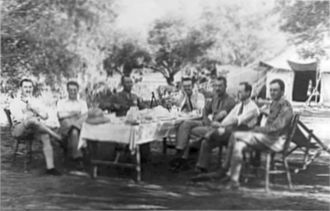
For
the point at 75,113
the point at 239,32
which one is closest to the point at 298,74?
the point at 239,32

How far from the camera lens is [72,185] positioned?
8.57ft

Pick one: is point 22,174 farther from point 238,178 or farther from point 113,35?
point 238,178

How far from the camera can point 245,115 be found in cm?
247

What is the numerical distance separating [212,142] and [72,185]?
0.82 m

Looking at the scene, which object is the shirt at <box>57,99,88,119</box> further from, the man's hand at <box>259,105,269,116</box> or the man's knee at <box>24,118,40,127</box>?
the man's hand at <box>259,105,269,116</box>

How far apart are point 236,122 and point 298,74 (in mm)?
420

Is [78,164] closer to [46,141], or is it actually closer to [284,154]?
[46,141]

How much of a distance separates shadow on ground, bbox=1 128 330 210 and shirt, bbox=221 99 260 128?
12.8 inches

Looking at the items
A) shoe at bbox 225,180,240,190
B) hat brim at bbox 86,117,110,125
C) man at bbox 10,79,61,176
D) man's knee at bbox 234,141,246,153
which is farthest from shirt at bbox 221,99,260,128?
man at bbox 10,79,61,176

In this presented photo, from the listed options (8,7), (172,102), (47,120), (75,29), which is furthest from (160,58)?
(8,7)

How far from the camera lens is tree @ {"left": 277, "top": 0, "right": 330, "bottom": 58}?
2.53 meters

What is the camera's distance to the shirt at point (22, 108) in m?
2.58

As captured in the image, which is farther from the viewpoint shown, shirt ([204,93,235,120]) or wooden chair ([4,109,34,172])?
wooden chair ([4,109,34,172])

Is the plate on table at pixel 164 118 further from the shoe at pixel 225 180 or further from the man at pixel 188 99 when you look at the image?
the shoe at pixel 225 180
